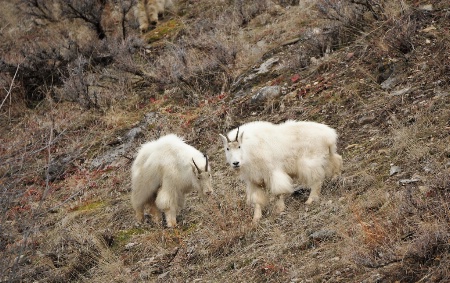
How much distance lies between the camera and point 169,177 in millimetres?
8633

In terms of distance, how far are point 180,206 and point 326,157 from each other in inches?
88.3

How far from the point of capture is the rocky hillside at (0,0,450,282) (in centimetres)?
580

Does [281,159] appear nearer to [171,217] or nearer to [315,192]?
[315,192]

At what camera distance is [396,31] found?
10.6m

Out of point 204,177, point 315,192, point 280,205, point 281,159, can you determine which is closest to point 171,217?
point 204,177

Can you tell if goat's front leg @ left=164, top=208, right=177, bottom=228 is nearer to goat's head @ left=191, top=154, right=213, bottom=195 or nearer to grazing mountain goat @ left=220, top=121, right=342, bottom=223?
goat's head @ left=191, top=154, right=213, bottom=195

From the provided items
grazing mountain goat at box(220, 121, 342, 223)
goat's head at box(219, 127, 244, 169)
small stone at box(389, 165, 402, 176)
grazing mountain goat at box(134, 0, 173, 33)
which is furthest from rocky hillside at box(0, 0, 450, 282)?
goat's head at box(219, 127, 244, 169)

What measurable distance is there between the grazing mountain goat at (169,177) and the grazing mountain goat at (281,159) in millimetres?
801

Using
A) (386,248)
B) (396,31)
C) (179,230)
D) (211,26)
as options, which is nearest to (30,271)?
(179,230)

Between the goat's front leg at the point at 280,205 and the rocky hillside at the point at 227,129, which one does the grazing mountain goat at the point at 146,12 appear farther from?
the goat's front leg at the point at 280,205

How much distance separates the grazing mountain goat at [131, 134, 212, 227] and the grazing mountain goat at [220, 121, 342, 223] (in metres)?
0.80

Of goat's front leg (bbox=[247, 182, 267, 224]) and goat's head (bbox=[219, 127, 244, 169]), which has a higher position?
goat's head (bbox=[219, 127, 244, 169])

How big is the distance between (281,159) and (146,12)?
11286mm

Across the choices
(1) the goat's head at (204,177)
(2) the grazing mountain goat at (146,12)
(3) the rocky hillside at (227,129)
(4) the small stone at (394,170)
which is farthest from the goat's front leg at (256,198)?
(2) the grazing mountain goat at (146,12)
